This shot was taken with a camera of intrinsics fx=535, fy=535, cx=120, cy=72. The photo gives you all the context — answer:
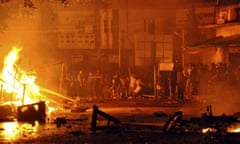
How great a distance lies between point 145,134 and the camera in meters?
18.8

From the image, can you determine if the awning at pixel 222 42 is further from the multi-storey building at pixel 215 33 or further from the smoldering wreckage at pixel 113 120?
the smoldering wreckage at pixel 113 120

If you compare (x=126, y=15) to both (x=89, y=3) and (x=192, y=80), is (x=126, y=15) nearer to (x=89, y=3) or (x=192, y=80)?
(x=89, y=3)

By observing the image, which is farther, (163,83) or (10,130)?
(163,83)

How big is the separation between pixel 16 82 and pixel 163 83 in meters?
10.8

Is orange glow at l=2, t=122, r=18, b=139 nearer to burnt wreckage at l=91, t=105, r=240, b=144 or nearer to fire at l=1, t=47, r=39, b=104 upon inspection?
burnt wreckage at l=91, t=105, r=240, b=144

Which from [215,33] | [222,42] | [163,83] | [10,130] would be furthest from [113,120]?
[215,33]

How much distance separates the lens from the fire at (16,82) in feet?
86.1

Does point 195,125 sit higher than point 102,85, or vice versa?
point 102,85

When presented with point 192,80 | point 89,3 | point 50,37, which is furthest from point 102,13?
point 192,80

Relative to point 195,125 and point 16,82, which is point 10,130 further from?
point 195,125

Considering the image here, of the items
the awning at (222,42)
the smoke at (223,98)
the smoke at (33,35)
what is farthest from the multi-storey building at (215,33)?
the smoke at (33,35)

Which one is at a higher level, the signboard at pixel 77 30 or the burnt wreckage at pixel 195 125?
the signboard at pixel 77 30

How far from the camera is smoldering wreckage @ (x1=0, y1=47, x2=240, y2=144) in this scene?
17250mm

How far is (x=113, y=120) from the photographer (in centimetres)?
2009
